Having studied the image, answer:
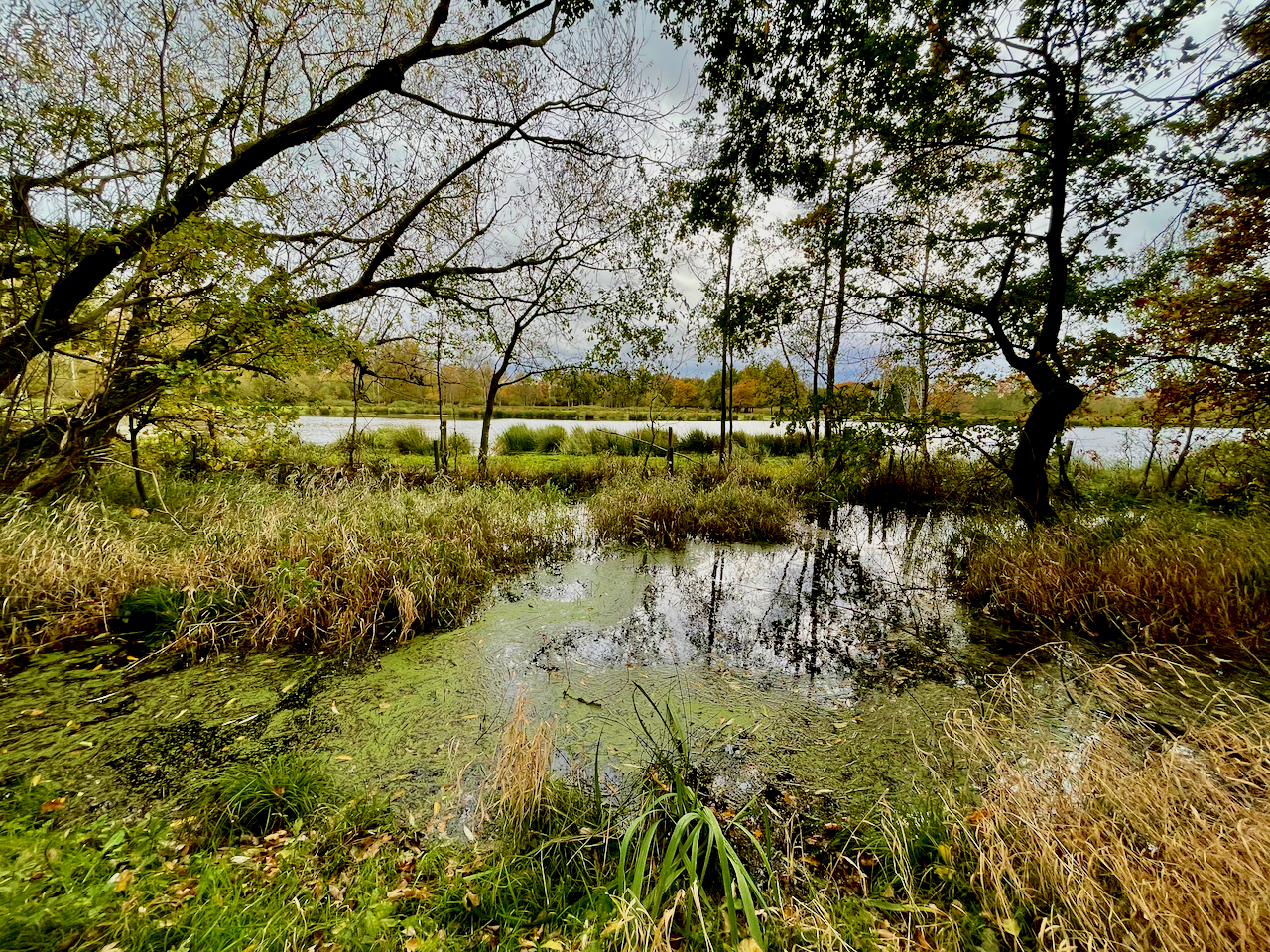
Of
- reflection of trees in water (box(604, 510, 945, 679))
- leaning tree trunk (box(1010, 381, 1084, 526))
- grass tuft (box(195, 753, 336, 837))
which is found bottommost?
reflection of trees in water (box(604, 510, 945, 679))

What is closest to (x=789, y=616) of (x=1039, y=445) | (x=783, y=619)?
(x=783, y=619)

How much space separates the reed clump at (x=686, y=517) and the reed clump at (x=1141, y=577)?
3.05m

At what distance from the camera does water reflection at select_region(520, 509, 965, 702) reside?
3.77 meters

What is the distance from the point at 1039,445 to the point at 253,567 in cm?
870

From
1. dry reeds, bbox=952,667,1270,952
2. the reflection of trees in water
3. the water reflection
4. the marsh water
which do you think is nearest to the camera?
dry reeds, bbox=952,667,1270,952

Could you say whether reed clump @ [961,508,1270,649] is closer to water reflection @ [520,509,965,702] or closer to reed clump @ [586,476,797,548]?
water reflection @ [520,509,965,702]

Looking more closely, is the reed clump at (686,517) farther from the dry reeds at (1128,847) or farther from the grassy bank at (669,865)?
the dry reeds at (1128,847)

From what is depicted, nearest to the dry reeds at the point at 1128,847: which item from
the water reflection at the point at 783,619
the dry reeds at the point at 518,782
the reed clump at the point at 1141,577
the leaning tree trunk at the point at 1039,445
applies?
the water reflection at the point at 783,619

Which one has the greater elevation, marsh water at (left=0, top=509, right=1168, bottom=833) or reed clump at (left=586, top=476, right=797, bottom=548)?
reed clump at (left=586, top=476, right=797, bottom=548)

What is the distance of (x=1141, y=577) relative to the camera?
13.3ft

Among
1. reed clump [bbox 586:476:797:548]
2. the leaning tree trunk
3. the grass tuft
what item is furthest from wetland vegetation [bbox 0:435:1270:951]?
reed clump [bbox 586:476:797:548]

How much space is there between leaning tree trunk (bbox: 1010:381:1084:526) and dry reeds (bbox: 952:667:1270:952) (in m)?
3.84

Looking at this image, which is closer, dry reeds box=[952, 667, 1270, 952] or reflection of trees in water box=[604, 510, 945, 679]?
dry reeds box=[952, 667, 1270, 952]

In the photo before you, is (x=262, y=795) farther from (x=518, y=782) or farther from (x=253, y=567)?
(x=253, y=567)
